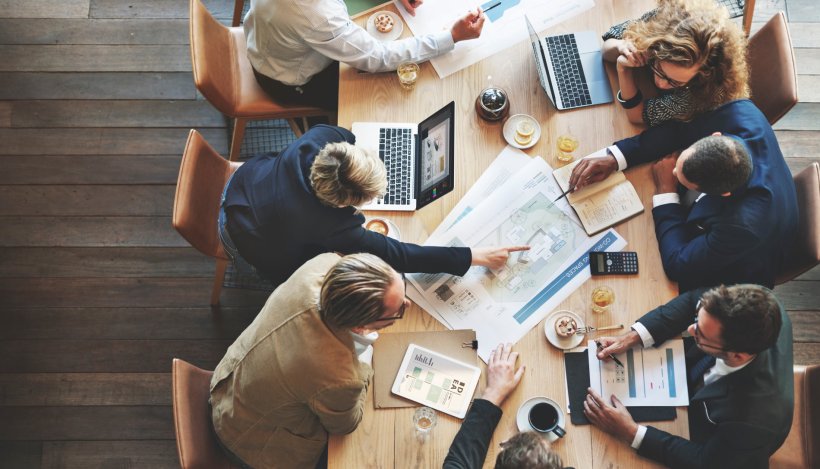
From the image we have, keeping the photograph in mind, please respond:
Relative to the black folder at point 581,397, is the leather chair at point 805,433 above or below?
below

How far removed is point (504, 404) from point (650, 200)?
85cm

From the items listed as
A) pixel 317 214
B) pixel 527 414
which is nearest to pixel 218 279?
pixel 317 214

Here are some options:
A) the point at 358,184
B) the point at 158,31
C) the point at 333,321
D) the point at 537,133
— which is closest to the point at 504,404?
A: the point at 333,321

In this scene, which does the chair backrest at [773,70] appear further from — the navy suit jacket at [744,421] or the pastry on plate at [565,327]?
the pastry on plate at [565,327]

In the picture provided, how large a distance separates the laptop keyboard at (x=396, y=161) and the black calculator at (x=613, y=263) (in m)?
0.65

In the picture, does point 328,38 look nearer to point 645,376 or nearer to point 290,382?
Result: point 290,382

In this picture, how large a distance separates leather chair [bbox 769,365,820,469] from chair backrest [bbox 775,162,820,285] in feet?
1.13

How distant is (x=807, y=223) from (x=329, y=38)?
67.7 inches

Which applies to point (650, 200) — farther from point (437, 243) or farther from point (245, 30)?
point (245, 30)

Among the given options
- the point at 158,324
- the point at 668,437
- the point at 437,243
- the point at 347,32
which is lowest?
the point at 158,324

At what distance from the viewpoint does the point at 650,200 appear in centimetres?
234

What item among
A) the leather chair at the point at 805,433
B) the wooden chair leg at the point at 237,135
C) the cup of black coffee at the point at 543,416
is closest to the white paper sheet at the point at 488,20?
the wooden chair leg at the point at 237,135

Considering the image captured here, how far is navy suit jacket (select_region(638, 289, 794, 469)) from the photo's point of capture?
1971 mm

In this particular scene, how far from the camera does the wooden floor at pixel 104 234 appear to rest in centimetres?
303
